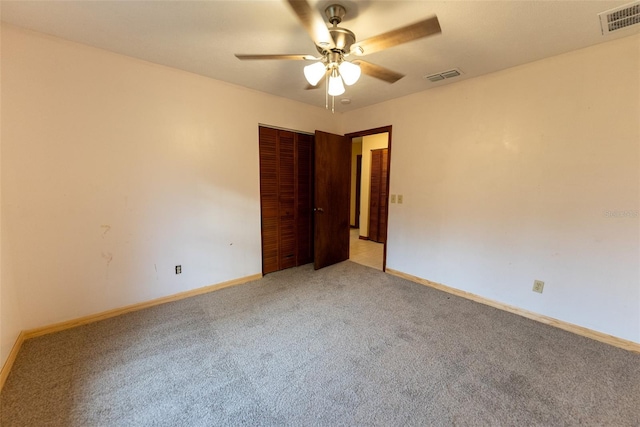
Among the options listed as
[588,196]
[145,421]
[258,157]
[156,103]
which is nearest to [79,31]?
[156,103]

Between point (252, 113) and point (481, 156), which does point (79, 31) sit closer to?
point (252, 113)

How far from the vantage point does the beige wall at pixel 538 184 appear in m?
2.04

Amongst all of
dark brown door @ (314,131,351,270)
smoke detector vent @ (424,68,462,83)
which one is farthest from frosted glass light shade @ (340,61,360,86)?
dark brown door @ (314,131,351,270)

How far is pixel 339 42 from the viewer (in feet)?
5.24

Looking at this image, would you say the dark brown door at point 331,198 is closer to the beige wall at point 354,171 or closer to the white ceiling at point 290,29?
the white ceiling at point 290,29

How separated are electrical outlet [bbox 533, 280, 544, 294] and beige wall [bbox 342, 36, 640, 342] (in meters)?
0.05

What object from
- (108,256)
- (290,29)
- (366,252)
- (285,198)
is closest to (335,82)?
(290,29)

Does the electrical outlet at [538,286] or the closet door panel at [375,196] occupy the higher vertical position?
the closet door panel at [375,196]

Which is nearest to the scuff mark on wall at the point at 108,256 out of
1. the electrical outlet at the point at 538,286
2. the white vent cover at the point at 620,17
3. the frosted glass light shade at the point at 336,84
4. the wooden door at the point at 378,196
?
the frosted glass light shade at the point at 336,84

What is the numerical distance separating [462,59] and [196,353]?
341 centimetres

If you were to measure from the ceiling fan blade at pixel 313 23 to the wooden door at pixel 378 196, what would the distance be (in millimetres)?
3995

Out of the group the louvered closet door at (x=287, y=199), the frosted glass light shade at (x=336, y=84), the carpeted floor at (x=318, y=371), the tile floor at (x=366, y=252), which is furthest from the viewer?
the tile floor at (x=366, y=252)

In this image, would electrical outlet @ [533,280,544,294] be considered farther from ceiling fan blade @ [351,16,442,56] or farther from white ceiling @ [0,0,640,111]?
ceiling fan blade @ [351,16,442,56]

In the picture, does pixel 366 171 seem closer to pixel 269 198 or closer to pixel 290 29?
pixel 269 198
